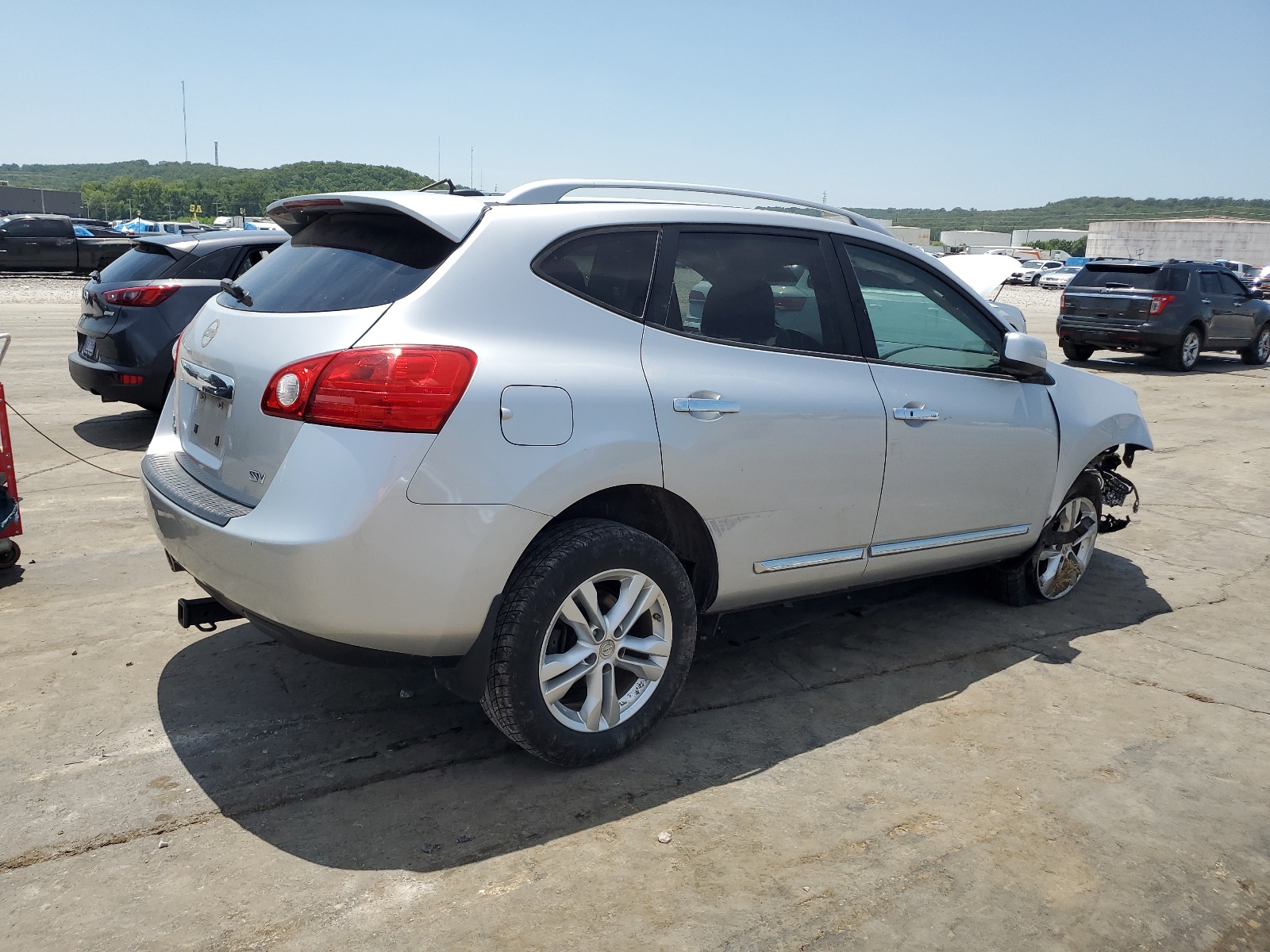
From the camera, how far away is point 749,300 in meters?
3.83

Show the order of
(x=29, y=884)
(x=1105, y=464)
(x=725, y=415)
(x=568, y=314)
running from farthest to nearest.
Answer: (x=1105, y=464) < (x=725, y=415) < (x=568, y=314) < (x=29, y=884)

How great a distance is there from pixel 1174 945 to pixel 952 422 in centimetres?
217

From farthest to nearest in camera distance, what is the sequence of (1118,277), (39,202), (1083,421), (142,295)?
(39,202)
(1118,277)
(142,295)
(1083,421)

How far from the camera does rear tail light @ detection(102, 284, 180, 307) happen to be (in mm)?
7781

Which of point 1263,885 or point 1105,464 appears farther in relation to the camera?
point 1105,464

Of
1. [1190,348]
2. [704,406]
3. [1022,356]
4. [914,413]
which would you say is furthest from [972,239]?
[704,406]

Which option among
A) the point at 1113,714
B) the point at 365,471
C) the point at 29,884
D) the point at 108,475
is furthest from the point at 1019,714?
the point at 108,475

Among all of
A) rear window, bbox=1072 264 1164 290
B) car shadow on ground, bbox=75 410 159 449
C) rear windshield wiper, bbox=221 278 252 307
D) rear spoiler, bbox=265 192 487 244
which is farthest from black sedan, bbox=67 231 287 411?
rear window, bbox=1072 264 1164 290

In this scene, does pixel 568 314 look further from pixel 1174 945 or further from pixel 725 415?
pixel 1174 945

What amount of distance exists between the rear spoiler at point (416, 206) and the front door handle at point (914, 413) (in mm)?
1812

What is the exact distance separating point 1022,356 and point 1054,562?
4.21 ft

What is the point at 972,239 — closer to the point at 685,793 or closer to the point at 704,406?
the point at 704,406

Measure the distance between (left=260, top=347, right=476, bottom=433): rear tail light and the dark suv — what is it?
52.9 feet

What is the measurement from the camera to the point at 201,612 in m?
3.50
